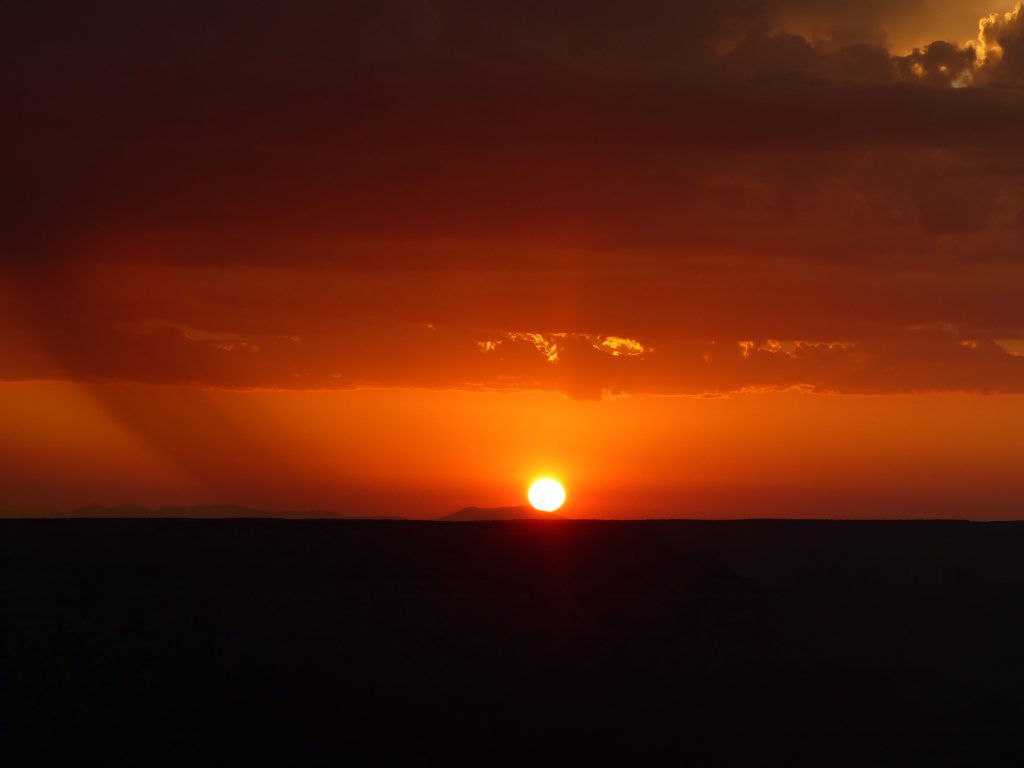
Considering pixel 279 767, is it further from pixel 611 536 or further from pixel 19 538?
pixel 611 536

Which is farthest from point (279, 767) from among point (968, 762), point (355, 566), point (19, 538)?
point (968, 762)

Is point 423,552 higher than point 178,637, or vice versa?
point 423,552

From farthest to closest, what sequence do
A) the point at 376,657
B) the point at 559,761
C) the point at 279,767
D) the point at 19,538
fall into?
1. the point at 19,538
2. the point at 376,657
3. the point at 559,761
4. the point at 279,767

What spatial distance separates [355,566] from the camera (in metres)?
51.5

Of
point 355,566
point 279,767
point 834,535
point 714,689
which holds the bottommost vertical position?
point 279,767

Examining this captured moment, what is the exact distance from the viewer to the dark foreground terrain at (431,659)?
4272cm

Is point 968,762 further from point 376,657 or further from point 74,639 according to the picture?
point 74,639

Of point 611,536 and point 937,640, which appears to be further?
point 937,640

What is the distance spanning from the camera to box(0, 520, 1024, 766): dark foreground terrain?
140ft

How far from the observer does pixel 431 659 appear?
47188mm

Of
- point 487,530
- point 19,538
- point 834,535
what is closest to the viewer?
point 19,538

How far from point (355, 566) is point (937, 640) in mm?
29540

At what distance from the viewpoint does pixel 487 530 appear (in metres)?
55.2

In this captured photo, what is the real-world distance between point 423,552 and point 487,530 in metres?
3.61
